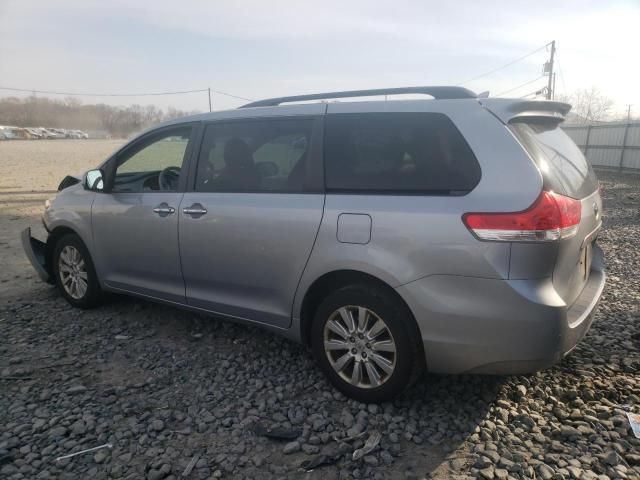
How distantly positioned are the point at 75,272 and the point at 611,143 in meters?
22.7

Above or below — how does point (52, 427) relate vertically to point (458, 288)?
below

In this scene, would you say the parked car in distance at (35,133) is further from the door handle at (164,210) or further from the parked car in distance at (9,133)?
the door handle at (164,210)

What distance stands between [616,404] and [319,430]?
1.79m

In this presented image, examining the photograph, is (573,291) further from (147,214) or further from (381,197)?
(147,214)

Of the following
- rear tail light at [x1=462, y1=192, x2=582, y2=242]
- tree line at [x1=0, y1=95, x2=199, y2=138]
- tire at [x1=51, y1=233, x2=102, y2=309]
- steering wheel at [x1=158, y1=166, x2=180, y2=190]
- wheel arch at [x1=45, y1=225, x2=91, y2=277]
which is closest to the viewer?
rear tail light at [x1=462, y1=192, x2=582, y2=242]

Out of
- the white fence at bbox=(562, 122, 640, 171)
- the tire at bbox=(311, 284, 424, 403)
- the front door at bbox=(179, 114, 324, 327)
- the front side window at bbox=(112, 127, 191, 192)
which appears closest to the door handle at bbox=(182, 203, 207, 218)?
the front door at bbox=(179, 114, 324, 327)

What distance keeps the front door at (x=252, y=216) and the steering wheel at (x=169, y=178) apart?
0.85 ft

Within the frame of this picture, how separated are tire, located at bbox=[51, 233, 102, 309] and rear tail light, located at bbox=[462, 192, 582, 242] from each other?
11.5 ft

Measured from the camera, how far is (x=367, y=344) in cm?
285

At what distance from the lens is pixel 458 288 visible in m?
2.49

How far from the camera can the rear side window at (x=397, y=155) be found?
2590 mm

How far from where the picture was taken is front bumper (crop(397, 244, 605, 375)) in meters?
2.38

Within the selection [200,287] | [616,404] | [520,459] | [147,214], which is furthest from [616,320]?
[147,214]

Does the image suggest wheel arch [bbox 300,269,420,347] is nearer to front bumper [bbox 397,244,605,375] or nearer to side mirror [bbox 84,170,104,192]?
front bumper [bbox 397,244,605,375]
